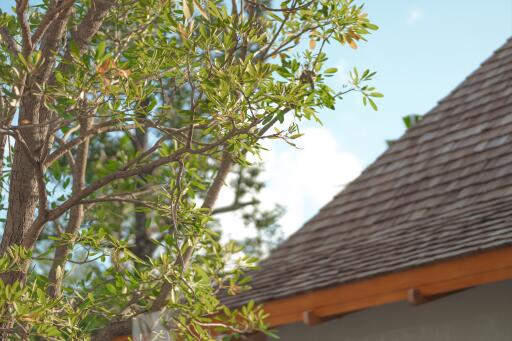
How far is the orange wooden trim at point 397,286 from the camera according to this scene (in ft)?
18.5

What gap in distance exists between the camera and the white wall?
629 cm

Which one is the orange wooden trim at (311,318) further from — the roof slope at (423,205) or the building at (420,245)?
the roof slope at (423,205)

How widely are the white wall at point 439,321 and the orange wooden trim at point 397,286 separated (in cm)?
48

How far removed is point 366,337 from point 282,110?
10.2 ft

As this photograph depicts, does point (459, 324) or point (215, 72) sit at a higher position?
point (215, 72)

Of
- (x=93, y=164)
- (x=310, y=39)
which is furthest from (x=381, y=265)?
(x=93, y=164)

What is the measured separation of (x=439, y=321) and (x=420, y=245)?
57 cm

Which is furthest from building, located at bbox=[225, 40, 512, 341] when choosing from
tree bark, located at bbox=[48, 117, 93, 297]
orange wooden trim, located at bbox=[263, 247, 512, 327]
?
tree bark, located at bbox=[48, 117, 93, 297]

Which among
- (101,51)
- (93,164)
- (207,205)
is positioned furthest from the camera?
(93,164)

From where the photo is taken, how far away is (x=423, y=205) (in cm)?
768

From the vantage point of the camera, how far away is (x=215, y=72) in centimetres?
474

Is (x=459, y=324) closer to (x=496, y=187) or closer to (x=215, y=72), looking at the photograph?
(x=496, y=187)

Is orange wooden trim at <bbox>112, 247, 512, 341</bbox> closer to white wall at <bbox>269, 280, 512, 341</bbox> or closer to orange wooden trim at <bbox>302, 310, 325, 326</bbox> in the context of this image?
orange wooden trim at <bbox>302, 310, 325, 326</bbox>

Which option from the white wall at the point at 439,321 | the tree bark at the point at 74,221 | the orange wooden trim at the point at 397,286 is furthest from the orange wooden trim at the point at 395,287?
the tree bark at the point at 74,221
